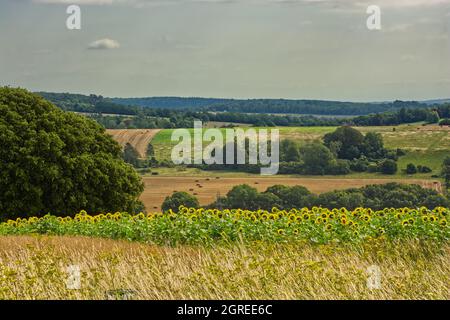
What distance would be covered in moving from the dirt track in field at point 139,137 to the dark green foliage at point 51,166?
57.6m

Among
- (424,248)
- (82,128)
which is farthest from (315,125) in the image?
(424,248)

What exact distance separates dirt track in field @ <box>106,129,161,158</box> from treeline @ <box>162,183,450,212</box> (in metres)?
29.5

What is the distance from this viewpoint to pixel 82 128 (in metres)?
25.5

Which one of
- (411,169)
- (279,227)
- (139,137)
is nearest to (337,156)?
(411,169)

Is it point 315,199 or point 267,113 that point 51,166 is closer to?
point 315,199

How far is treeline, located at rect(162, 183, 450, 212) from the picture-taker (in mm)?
48250

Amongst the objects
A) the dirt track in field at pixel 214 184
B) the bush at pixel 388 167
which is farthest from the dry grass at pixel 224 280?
the bush at pixel 388 167

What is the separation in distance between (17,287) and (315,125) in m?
85.0

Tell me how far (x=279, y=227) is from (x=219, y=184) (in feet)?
180

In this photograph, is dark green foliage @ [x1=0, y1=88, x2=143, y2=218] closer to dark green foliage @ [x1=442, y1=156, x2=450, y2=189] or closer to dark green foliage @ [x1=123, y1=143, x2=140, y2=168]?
dark green foliage @ [x1=442, y1=156, x2=450, y2=189]

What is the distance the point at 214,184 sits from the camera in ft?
228

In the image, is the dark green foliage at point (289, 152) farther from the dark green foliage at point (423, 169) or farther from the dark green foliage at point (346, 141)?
the dark green foliage at point (423, 169)

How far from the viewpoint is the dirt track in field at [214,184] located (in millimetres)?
58472
